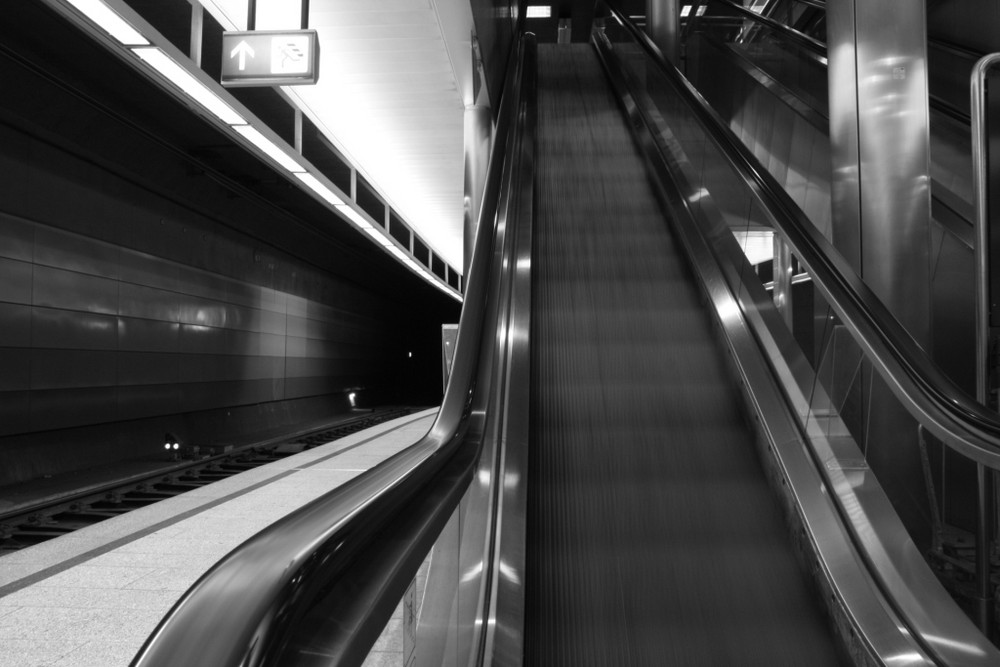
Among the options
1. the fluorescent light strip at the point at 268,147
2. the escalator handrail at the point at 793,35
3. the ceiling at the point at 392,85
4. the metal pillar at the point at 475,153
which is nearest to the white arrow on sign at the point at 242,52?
the ceiling at the point at 392,85

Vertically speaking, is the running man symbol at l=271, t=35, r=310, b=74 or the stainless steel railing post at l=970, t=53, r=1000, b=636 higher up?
the running man symbol at l=271, t=35, r=310, b=74

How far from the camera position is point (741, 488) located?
3.07 m

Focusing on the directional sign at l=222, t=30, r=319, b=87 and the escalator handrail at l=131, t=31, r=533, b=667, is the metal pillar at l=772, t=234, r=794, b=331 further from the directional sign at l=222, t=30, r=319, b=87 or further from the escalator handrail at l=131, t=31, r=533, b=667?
the directional sign at l=222, t=30, r=319, b=87

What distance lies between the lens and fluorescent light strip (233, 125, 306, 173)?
758cm

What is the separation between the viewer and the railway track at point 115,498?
6113 mm

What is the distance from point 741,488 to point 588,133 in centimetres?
557

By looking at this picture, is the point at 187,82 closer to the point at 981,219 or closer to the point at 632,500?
the point at 632,500

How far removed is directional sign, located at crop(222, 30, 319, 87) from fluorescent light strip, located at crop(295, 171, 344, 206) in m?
3.12

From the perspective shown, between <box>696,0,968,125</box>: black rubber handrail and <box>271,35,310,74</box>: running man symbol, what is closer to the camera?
<box>271,35,310,74</box>: running man symbol

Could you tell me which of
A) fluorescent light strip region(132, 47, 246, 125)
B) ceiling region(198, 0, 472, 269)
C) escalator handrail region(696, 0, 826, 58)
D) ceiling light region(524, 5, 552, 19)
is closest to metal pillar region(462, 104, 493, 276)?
ceiling region(198, 0, 472, 269)

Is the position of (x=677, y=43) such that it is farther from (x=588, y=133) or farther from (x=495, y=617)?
(x=495, y=617)

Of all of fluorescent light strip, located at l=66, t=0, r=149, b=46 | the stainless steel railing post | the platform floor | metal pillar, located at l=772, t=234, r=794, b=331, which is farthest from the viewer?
fluorescent light strip, located at l=66, t=0, r=149, b=46

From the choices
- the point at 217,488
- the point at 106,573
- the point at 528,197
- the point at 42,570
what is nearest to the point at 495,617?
the point at 106,573

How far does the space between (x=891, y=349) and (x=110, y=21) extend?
5182mm
